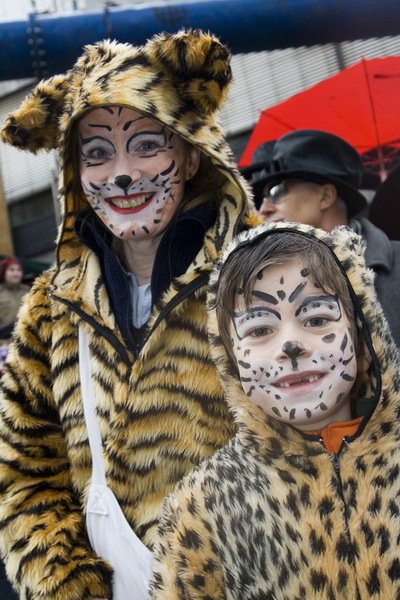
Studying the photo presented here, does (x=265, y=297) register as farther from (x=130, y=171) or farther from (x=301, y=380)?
(x=130, y=171)

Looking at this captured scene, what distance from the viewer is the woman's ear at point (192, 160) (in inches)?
93.0

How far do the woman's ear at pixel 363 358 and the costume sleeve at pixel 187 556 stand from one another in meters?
0.46

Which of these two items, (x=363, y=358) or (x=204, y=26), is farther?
(x=204, y=26)

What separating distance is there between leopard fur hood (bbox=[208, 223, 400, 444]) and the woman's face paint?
37 cm

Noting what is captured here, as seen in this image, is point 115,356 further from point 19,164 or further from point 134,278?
point 19,164

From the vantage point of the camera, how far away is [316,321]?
1.77 metres

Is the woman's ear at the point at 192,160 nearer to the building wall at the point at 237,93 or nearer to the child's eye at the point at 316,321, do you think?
the child's eye at the point at 316,321

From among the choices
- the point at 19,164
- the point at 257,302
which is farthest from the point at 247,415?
the point at 19,164

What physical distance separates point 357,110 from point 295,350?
2965 mm

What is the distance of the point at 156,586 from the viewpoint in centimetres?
Answer: 174

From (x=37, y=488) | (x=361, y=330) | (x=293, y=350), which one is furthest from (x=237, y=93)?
(x=293, y=350)

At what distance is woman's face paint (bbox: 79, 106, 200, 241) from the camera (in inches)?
87.3

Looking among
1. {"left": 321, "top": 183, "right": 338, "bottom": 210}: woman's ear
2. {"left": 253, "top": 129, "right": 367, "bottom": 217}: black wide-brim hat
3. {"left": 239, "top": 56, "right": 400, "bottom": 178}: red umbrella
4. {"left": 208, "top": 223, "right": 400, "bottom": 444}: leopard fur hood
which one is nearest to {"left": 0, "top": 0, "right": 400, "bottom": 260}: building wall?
{"left": 239, "top": 56, "right": 400, "bottom": 178}: red umbrella

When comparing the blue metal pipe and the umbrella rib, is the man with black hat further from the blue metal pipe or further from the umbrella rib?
the umbrella rib
